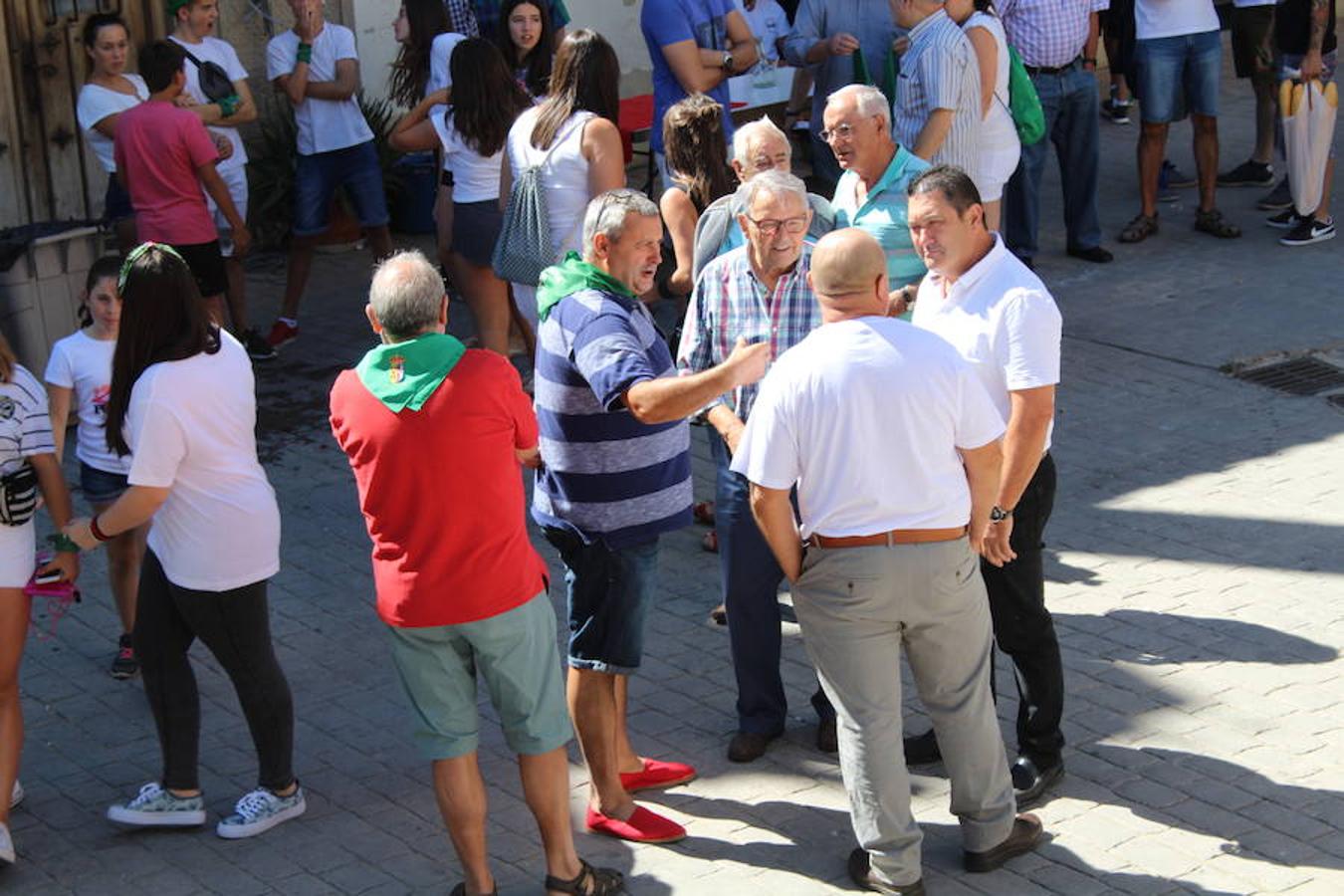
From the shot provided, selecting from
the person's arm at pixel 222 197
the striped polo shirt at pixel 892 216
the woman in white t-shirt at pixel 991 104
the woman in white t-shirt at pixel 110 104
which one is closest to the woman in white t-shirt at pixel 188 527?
the striped polo shirt at pixel 892 216

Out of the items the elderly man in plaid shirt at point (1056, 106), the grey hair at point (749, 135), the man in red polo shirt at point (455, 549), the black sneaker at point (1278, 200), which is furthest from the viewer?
the black sneaker at point (1278, 200)

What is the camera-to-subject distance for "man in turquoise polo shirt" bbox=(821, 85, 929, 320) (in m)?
6.11

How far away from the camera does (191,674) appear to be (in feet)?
18.2

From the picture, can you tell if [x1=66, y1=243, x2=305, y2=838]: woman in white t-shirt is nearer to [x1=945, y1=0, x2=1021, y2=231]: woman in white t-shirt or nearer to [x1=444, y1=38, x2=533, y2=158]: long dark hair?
[x1=444, y1=38, x2=533, y2=158]: long dark hair

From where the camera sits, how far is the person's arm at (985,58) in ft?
28.5

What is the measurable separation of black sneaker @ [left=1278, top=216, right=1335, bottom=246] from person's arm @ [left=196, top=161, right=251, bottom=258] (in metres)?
6.28

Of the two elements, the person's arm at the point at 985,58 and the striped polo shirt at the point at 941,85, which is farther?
the person's arm at the point at 985,58

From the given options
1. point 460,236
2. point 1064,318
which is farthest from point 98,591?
point 1064,318

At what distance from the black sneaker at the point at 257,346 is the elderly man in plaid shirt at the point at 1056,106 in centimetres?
419

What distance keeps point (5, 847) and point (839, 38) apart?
6300 millimetres

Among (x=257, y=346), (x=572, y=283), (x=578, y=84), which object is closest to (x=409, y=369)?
(x=572, y=283)

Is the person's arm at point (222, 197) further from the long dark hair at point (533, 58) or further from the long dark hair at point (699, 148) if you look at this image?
the long dark hair at point (699, 148)

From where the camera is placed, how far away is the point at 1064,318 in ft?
33.6

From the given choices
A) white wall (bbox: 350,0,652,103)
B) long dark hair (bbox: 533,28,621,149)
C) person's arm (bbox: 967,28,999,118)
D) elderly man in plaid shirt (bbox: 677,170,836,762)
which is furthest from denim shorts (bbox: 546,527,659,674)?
white wall (bbox: 350,0,652,103)
